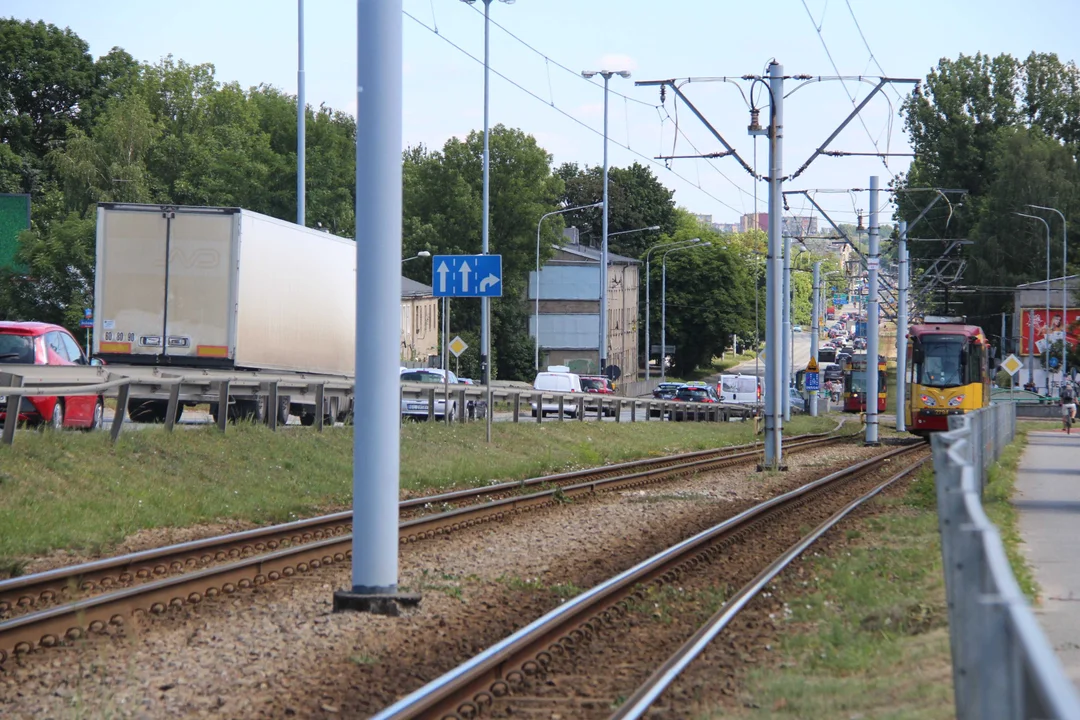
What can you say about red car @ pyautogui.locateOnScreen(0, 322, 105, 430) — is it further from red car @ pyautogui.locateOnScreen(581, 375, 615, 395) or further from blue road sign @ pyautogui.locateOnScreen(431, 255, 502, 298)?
red car @ pyautogui.locateOnScreen(581, 375, 615, 395)

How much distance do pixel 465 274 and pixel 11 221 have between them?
42.2 m

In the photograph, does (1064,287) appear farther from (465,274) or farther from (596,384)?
(465,274)

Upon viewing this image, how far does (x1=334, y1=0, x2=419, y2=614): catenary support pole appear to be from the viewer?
945 centimetres

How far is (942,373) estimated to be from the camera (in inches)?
1575

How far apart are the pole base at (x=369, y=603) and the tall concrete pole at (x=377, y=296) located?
0.03 metres

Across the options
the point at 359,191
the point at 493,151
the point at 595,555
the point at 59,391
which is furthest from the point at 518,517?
the point at 493,151

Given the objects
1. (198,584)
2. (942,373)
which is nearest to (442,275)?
(198,584)

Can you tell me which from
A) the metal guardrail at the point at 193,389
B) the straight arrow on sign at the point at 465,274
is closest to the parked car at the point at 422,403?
the metal guardrail at the point at 193,389

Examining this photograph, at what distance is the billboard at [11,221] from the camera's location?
56469 millimetres

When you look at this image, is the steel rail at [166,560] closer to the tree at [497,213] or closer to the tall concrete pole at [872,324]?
the tall concrete pole at [872,324]

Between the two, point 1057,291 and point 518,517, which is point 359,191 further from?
point 1057,291

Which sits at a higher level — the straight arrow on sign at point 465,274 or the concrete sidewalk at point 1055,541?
the straight arrow on sign at point 465,274

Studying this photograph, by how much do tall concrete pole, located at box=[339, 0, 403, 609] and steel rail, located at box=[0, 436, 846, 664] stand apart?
1.29m

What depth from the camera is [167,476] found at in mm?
16125
